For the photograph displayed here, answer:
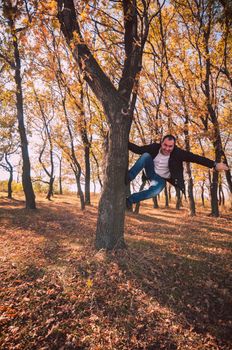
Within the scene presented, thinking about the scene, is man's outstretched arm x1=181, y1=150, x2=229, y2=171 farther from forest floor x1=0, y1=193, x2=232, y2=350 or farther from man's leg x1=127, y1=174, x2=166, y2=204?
forest floor x1=0, y1=193, x2=232, y2=350

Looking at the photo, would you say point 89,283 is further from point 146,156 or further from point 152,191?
point 146,156

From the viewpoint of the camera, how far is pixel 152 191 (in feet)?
21.9

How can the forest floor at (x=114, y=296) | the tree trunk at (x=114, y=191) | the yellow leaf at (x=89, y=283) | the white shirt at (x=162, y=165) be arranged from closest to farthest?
the forest floor at (x=114, y=296) < the yellow leaf at (x=89, y=283) < the white shirt at (x=162, y=165) < the tree trunk at (x=114, y=191)

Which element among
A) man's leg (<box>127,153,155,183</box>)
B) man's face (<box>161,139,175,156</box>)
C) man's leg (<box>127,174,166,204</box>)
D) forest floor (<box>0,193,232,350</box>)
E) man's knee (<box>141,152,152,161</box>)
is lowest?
forest floor (<box>0,193,232,350</box>)

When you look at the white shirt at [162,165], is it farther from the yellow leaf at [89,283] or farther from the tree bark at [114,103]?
the yellow leaf at [89,283]

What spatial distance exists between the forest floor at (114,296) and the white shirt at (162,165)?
2.61m

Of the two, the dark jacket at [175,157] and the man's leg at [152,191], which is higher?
the dark jacket at [175,157]

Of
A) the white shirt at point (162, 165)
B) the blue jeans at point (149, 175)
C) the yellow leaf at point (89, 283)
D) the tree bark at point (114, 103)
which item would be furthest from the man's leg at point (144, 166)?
the yellow leaf at point (89, 283)

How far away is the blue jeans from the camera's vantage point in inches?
261

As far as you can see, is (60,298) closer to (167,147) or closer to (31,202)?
(167,147)

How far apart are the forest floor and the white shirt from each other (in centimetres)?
261

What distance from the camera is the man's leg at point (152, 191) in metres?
6.62

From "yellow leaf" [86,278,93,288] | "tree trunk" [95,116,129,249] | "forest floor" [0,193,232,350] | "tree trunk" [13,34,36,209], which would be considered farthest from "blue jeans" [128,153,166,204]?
"tree trunk" [13,34,36,209]

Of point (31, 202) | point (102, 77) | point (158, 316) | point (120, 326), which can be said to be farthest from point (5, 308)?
point (31, 202)
